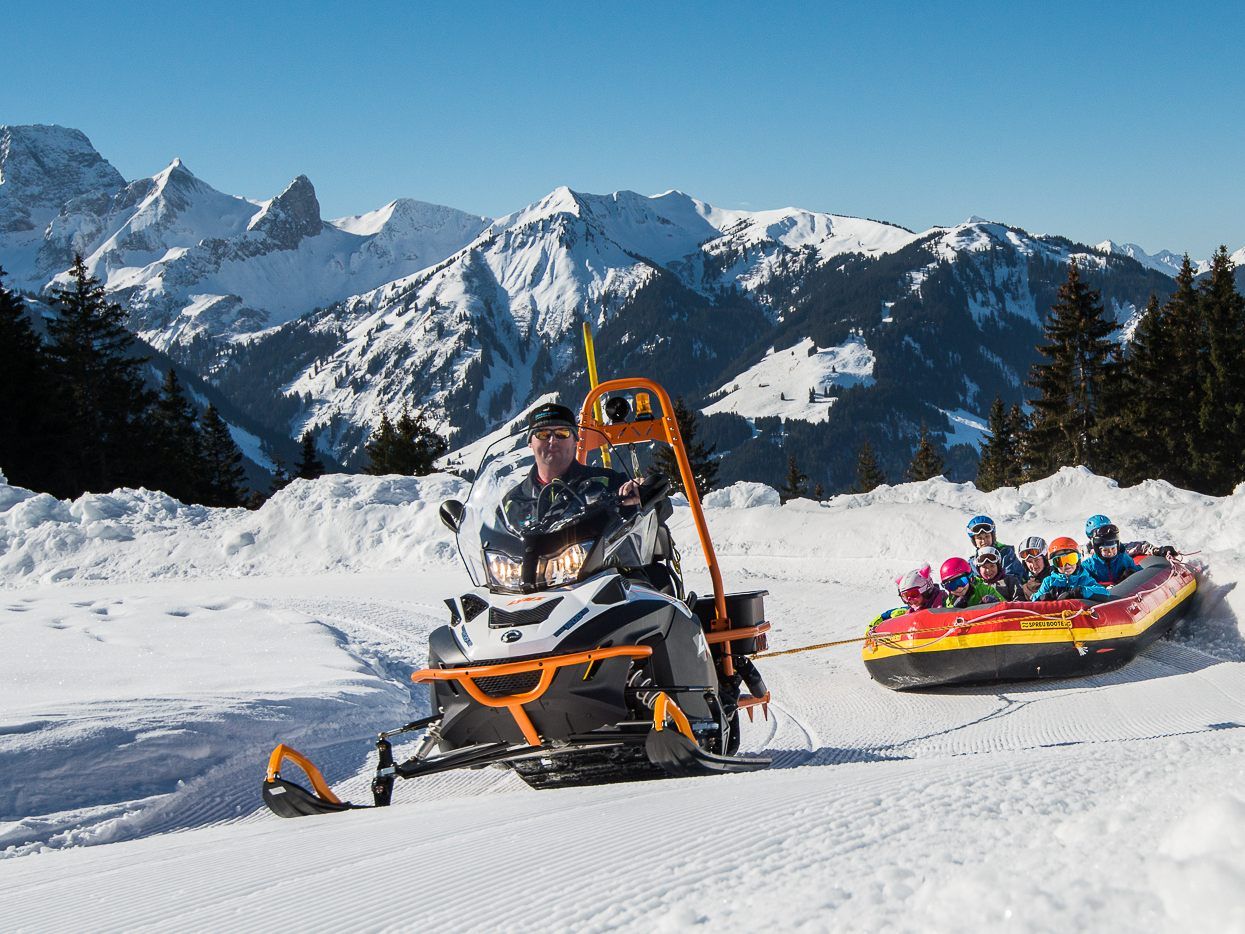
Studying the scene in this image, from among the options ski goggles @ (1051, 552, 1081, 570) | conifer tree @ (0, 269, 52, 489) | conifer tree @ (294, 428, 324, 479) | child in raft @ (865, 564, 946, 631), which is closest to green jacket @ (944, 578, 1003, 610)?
child in raft @ (865, 564, 946, 631)

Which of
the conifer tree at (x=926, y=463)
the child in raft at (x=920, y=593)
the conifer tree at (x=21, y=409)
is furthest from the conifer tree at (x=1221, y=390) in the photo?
the conifer tree at (x=21, y=409)

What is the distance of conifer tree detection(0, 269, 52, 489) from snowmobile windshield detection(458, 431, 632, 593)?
31368mm

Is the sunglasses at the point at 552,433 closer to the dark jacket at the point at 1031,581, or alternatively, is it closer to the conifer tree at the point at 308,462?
the dark jacket at the point at 1031,581

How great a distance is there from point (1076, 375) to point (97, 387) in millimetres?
38354

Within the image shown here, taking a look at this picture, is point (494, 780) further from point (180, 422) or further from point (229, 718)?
point (180, 422)

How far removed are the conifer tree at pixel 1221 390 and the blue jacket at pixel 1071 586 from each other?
103 ft

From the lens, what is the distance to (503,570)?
16.4 feet

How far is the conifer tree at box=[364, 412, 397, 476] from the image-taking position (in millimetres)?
53469

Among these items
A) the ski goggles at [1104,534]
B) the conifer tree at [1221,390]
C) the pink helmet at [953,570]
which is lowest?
the pink helmet at [953,570]

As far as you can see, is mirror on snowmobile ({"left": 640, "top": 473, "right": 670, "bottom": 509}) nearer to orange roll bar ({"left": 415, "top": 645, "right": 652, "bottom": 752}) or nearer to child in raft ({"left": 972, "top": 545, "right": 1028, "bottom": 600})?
orange roll bar ({"left": 415, "top": 645, "right": 652, "bottom": 752})

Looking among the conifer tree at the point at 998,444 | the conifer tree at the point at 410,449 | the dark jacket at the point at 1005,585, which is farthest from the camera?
the conifer tree at the point at 998,444

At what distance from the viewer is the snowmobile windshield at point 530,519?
4.91 meters

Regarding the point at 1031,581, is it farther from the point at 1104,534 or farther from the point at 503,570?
the point at 503,570

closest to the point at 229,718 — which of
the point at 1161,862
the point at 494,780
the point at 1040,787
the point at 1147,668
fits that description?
the point at 494,780
